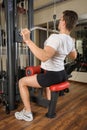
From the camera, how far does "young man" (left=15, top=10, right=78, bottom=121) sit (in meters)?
1.76

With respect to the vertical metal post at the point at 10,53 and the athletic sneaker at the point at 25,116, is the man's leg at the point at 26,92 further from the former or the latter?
the vertical metal post at the point at 10,53

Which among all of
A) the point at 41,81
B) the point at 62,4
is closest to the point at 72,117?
the point at 41,81

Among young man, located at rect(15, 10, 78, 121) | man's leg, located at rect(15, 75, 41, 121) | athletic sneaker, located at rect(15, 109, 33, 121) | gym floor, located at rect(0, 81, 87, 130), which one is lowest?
gym floor, located at rect(0, 81, 87, 130)

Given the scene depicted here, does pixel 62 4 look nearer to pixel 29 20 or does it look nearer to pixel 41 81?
pixel 29 20

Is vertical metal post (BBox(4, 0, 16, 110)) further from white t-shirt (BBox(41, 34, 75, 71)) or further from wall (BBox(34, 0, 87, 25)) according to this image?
wall (BBox(34, 0, 87, 25))

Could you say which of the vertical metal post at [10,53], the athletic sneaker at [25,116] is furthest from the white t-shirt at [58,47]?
the athletic sneaker at [25,116]

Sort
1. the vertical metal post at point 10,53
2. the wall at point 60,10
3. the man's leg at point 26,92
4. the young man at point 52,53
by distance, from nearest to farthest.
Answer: the young man at point 52,53 → the man's leg at point 26,92 → the vertical metal post at point 10,53 → the wall at point 60,10

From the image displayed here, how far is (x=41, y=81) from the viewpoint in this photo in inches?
80.5

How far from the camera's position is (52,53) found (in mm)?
1769

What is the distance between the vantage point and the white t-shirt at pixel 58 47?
181 centimetres

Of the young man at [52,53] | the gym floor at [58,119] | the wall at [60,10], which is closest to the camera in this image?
the young man at [52,53]

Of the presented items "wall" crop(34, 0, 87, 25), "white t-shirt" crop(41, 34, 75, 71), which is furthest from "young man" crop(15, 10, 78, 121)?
"wall" crop(34, 0, 87, 25)

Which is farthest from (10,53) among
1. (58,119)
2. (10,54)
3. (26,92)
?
(58,119)

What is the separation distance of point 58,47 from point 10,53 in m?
0.90
